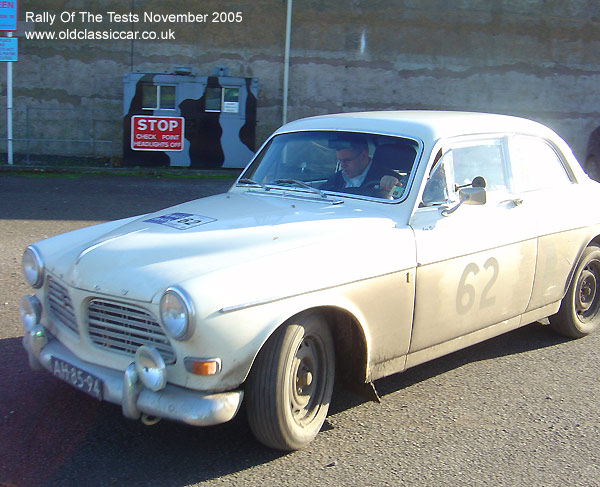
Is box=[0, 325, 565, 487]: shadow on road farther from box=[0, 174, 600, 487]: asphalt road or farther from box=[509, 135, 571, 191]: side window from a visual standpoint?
box=[509, 135, 571, 191]: side window

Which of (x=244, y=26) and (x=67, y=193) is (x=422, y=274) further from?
(x=244, y=26)

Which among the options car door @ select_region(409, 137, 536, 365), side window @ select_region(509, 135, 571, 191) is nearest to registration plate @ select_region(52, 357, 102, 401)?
car door @ select_region(409, 137, 536, 365)

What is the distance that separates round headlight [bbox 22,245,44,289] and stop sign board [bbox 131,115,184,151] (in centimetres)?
1074

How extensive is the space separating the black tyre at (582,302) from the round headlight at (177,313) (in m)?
3.38

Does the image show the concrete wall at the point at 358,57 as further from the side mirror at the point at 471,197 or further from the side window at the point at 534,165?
the side mirror at the point at 471,197

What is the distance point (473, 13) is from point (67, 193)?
1040 cm

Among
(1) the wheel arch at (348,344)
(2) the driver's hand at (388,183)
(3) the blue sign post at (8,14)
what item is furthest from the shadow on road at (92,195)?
(1) the wheel arch at (348,344)

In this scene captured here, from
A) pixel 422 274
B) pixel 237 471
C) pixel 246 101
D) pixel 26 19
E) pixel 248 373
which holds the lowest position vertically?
pixel 237 471

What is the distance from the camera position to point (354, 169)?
15.4 ft

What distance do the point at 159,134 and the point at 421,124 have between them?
35.3 ft

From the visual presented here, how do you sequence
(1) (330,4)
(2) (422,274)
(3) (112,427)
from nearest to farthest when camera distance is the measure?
(3) (112,427) < (2) (422,274) < (1) (330,4)

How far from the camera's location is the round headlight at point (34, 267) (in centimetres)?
406

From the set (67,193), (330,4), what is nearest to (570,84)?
(330,4)

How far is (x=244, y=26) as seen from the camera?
16.0 m
